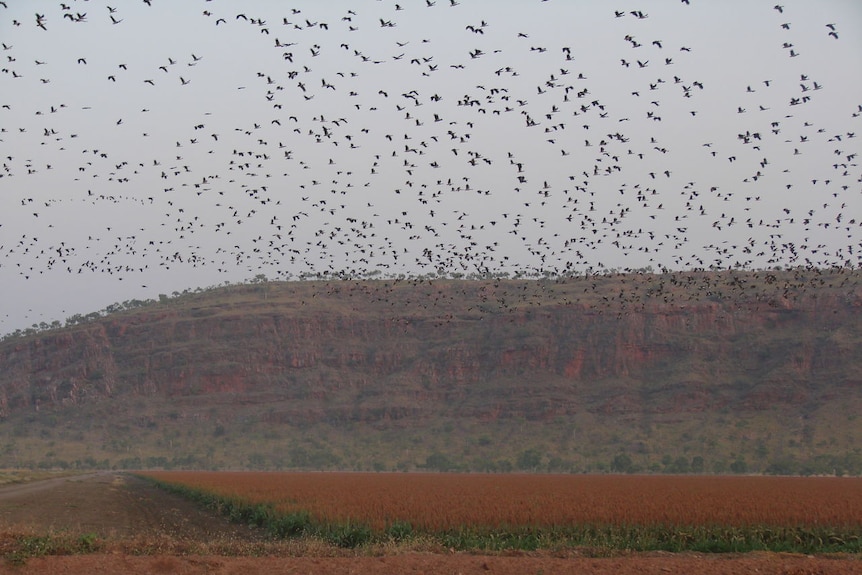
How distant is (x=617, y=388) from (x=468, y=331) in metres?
29.0

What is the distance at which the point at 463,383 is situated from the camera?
436 feet

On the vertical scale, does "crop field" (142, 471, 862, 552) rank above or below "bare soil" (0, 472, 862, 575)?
below

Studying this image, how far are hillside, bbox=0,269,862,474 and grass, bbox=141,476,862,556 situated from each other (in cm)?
6326

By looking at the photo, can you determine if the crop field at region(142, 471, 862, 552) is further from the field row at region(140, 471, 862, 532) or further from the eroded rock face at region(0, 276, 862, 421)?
the eroded rock face at region(0, 276, 862, 421)

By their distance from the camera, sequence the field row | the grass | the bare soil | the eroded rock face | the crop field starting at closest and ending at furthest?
1. the bare soil
2. the grass
3. the crop field
4. the field row
5. the eroded rock face

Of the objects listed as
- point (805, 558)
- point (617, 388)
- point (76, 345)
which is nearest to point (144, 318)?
point (76, 345)

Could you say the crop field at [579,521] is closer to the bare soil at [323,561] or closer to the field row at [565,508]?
the field row at [565,508]

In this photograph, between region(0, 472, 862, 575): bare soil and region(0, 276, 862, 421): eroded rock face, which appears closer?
region(0, 472, 862, 575): bare soil

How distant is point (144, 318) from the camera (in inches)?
6191

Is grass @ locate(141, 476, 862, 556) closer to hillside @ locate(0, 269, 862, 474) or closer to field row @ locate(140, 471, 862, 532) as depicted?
field row @ locate(140, 471, 862, 532)

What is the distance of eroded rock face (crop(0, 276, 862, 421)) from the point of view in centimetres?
11875

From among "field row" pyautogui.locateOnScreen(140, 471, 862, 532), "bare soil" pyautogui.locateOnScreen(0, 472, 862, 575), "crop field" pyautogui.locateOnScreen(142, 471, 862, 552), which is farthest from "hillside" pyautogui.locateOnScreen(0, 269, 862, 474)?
"bare soil" pyautogui.locateOnScreen(0, 472, 862, 575)

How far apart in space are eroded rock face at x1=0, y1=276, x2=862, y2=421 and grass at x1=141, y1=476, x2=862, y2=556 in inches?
3242

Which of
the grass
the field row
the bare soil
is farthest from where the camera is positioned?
the field row
